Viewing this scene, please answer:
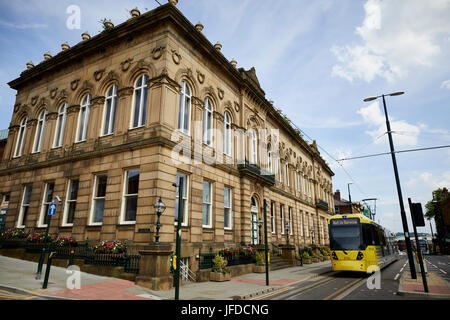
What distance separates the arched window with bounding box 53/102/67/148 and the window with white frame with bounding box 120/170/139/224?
7.65 metres

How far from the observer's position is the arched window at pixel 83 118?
58.9 feet

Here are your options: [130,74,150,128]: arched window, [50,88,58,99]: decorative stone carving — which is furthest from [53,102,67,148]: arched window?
[130,74,150,128]: arched window

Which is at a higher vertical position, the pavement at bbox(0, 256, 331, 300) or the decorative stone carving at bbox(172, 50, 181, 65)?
the decorative stone carving at bbox(172, 50, 181, 65)

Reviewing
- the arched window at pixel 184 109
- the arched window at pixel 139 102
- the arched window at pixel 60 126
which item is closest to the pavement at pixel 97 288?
the arched window at pixel 139 102

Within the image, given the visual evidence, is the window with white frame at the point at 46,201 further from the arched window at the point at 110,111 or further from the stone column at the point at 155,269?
the stone column at the point at 155,269

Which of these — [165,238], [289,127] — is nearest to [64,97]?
[165,238]

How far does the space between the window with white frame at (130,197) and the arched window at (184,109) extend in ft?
12.4

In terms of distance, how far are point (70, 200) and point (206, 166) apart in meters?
8.49

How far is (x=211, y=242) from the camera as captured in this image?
16.6 m

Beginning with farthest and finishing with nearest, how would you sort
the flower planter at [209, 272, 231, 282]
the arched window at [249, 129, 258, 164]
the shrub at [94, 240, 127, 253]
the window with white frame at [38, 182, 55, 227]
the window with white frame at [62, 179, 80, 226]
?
the arched window at [249, 129, 258, 164] → the window with white frame at [38, 182, 55, 227] → the window with white frame at [62, 179, 80, 226] → the flower planter at [209, 272, 231, 282] → the shrub at [94, 240, 127, 253]

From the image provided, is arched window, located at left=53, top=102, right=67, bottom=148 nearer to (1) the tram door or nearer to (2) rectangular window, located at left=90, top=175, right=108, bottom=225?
(2) rectangular window, located at left=90, top=175, right=108, bottom=225

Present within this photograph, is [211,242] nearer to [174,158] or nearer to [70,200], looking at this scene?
[174,158]

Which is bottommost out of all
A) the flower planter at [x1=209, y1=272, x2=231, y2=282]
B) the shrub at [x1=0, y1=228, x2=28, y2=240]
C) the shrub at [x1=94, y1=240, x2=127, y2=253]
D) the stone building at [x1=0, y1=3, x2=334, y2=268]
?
the flower planter at [x1=209, y1=272, x2=231, y2=282]

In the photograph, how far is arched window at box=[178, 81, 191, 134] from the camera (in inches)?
638
